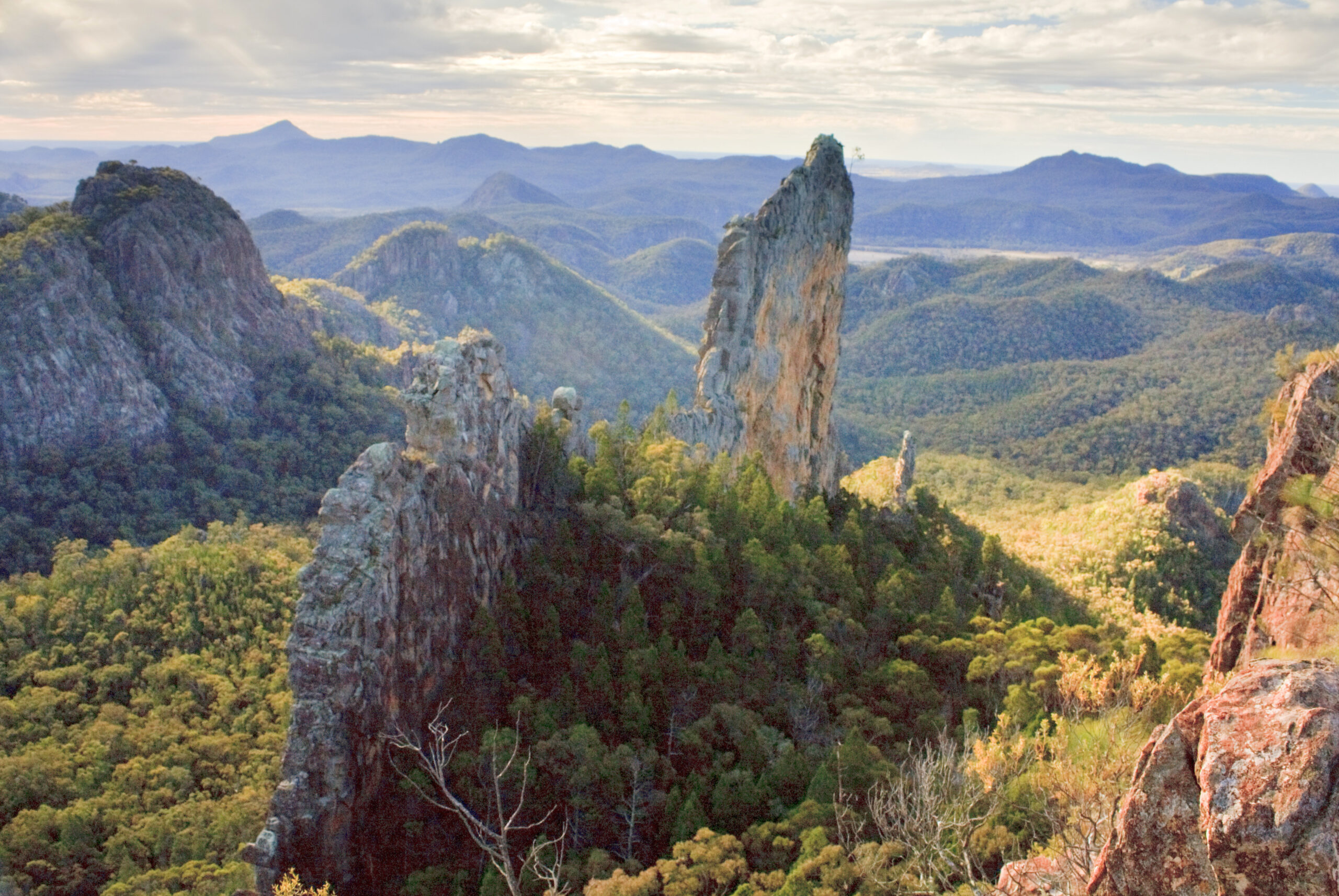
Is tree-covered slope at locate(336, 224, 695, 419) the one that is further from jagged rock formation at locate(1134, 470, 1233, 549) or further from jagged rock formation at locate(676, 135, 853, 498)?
jagged rock formation at locate(1134, 470, 1233, 549)

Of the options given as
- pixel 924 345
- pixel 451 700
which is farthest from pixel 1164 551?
pixel 924 345

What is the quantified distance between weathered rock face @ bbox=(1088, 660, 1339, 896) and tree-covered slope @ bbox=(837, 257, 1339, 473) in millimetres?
84014

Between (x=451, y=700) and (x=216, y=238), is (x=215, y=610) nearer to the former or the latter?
(x=451, y=700)

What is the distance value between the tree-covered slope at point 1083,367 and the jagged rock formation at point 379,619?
78294 millimetres

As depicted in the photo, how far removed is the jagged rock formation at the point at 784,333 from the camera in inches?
2165

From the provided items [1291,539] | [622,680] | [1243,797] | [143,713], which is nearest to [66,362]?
[143,713]

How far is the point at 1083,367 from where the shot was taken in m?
143

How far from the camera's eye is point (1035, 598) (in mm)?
48062

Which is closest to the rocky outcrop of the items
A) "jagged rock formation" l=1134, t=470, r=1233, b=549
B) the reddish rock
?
"jagged rock formation" l=1134, t=470, r=1233, b=549

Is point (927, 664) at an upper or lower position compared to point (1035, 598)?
upper

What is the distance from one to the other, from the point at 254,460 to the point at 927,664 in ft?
236

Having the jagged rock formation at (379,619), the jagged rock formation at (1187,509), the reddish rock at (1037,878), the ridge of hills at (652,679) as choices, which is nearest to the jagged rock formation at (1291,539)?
the ridge of hills at (652,679)

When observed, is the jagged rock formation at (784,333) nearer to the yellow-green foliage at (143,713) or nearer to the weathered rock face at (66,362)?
the yellow-green foliage at (143,713)

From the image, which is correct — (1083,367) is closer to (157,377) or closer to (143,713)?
(157,377)
